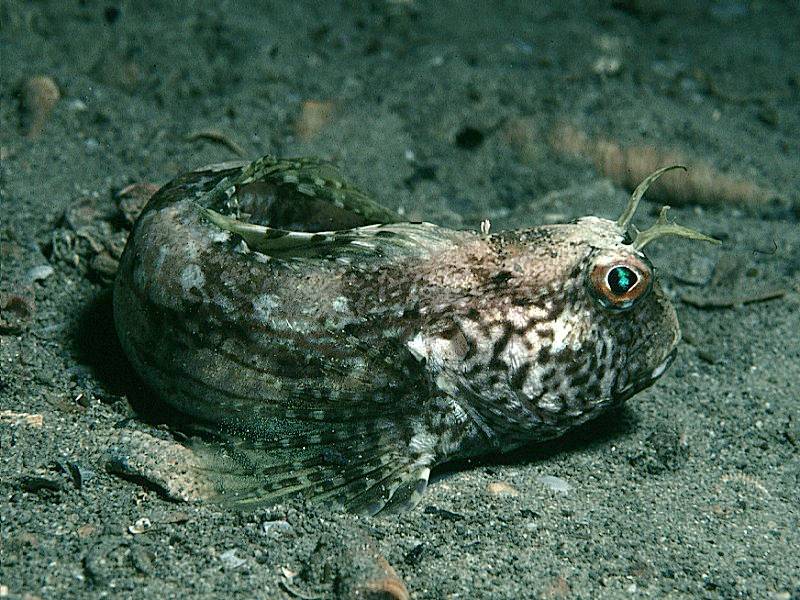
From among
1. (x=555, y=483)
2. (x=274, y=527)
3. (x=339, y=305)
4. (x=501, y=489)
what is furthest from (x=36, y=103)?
(x=555, y=483)

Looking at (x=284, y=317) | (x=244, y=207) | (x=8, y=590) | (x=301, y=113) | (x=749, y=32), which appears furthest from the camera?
(x=749, y=32)

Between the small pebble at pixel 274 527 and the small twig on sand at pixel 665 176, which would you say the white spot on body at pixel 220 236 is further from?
the small twig on sand at pixel 665 176

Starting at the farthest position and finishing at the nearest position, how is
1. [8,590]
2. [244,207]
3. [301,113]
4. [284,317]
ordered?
[301,113] < [244,207] < [284,317] < [8,590]

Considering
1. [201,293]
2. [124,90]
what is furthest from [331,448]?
[124,90]

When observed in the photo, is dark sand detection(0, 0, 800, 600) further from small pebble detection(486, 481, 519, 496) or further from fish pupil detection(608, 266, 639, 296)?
fish pupil detection(608, 266, 639, 296)

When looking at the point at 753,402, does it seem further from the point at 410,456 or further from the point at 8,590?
the point at 8,590

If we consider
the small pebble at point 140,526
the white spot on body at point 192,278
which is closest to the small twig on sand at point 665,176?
the white spot on body at point 192,278

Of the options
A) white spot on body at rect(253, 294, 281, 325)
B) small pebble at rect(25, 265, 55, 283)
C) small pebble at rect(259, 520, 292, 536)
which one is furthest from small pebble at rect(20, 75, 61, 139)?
small pebble at rect(259, 520, 292, 536)

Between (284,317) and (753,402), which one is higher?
(284,317)

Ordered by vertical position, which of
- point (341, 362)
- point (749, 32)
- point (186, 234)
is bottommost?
point (341, 362)
